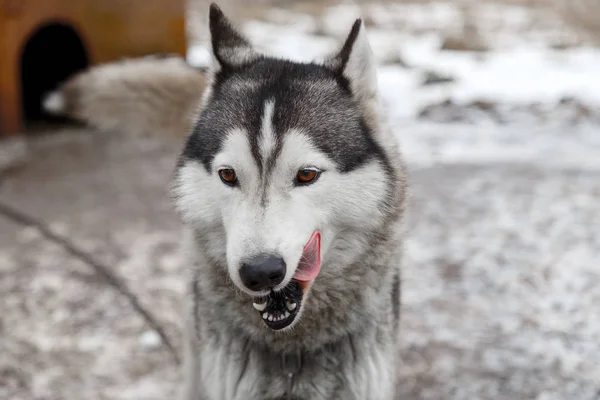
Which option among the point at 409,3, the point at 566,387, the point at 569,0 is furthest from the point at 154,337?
the point at 569,0

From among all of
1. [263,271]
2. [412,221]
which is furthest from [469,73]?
[263,271]

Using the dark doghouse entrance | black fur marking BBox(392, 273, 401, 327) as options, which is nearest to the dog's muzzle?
black fur marking BBox(392, 273, 401, 327)

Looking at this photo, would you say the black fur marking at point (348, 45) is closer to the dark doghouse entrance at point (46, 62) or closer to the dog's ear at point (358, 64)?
the dog's ear at point (358, 64)

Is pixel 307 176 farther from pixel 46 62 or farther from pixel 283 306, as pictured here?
pixel 46 62

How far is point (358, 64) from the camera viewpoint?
256 cm

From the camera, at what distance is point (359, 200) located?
238 centimetres

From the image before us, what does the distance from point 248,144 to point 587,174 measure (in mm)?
4467

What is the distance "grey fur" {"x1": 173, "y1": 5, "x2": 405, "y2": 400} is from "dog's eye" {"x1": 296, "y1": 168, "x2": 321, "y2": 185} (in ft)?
0.33

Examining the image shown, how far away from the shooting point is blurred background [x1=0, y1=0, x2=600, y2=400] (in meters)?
3.60

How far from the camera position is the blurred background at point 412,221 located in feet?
11.8

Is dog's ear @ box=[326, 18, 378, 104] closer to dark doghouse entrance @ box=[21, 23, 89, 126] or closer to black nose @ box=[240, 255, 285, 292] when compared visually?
black nose @ box=[240, 255, 285, 292]

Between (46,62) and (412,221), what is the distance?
17.4 feet

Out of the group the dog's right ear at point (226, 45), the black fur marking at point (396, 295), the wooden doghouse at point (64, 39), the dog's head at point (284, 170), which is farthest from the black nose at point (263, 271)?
the wooden doghouse at point (64, 39)

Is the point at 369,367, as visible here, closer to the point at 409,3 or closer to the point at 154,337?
the point at 154,337
